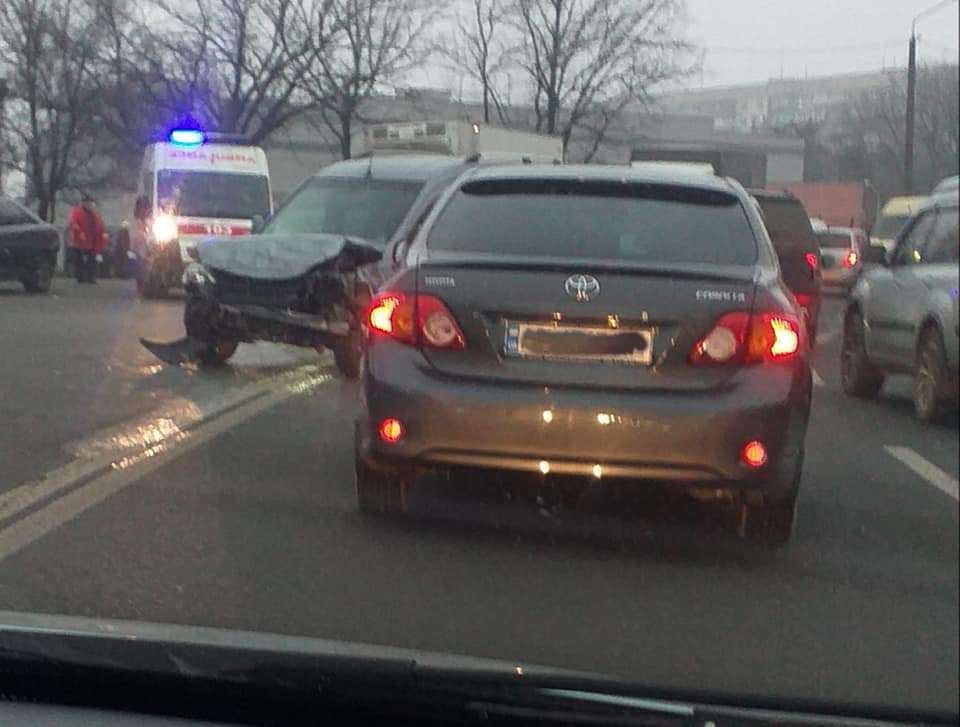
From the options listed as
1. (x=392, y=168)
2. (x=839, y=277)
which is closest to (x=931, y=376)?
(x=839, y=277)

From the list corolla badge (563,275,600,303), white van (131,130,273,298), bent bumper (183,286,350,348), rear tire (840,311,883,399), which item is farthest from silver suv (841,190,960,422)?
white van (131,130,273,298)

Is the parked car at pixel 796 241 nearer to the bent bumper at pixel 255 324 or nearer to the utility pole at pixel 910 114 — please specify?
the utility pole at pixel 910 114

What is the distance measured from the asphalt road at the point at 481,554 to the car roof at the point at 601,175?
3.92ft

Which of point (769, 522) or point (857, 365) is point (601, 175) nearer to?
point (769, 522)

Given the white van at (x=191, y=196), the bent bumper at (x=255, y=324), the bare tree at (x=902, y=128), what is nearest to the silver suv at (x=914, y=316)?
the bare tree at (x=902, y=128)

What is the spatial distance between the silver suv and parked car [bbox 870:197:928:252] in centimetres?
7

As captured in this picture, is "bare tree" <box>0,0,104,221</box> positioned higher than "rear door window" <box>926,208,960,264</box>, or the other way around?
"bare tree" <box>0,0,104,221</box>

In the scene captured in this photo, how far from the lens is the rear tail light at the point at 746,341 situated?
17.0ft

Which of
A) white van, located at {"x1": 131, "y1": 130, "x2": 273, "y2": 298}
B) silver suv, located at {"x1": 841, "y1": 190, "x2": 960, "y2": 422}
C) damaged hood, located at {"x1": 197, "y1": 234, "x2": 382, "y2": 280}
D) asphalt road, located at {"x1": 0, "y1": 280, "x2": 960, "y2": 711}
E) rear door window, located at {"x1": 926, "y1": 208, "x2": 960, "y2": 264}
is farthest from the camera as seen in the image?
white van, located at {"x1": 131, "y1": 130, "x2": 273, "y2": 298}

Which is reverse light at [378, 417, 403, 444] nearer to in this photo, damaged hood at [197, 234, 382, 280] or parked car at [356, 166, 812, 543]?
parked car at [356, 166, 812, 543]

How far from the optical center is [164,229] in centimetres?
1203

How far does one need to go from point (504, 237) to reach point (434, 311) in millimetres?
466

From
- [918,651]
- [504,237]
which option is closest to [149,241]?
[504,237]

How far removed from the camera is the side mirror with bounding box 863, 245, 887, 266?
8539 mm
